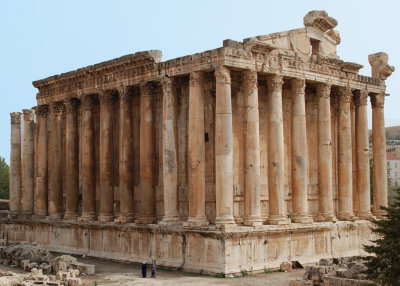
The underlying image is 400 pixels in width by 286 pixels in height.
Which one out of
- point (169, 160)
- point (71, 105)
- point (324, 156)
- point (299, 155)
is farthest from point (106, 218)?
point (324, 156)

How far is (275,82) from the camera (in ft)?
84.7

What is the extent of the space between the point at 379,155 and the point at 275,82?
8.45 m

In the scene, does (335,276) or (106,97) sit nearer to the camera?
(335,276)

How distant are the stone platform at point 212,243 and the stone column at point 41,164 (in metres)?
1.92

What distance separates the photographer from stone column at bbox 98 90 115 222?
96.4 feet

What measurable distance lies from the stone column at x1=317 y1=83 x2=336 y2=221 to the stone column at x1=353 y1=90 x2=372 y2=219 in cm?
274

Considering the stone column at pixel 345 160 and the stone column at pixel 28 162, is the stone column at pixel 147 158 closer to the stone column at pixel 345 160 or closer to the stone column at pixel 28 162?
the stone column at pixel 345 160

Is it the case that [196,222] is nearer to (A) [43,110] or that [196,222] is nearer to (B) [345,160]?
(B) [345,160]

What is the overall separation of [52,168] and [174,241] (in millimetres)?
11915

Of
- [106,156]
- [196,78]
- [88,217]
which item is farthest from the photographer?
[88,217]

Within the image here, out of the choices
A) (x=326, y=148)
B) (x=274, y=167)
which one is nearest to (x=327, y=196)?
(x=326, y=148)

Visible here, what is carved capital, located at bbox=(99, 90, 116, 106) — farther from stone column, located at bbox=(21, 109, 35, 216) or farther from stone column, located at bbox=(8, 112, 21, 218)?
stone column, located at bbox=(8, 112, 21, 218)

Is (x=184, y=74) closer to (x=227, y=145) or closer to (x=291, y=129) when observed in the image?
(x=227, y=145)

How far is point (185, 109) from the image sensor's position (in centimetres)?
2658
